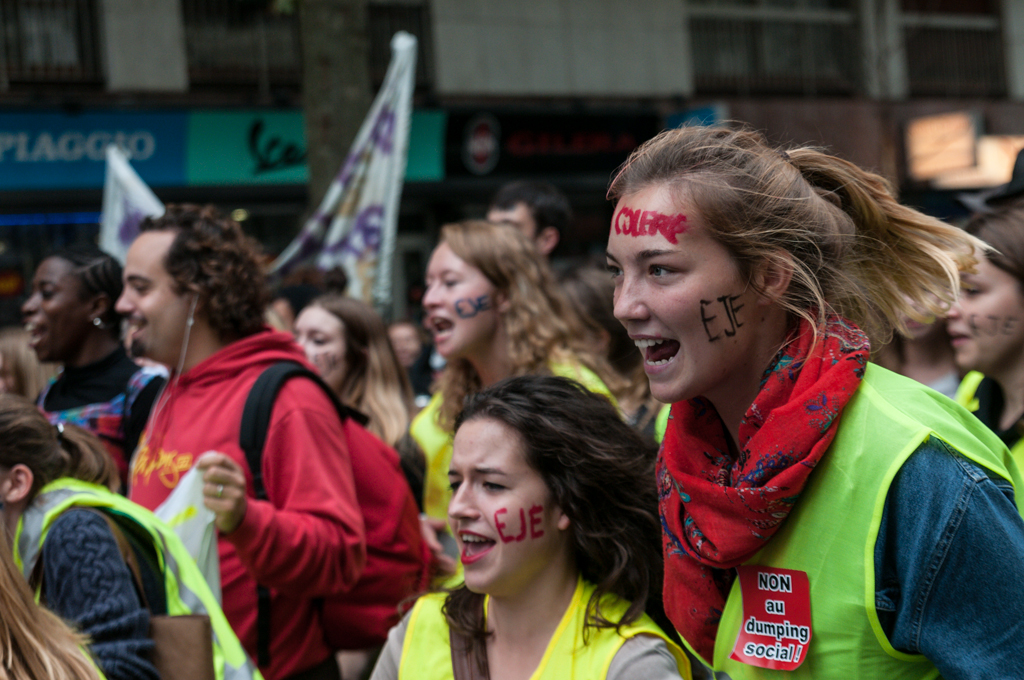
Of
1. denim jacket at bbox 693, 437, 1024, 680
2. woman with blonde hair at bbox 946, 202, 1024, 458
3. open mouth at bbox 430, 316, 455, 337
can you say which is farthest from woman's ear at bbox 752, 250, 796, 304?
open mouth at bbox 430, 316, 455, 337

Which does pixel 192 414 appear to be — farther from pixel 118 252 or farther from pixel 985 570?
pixel 118 252

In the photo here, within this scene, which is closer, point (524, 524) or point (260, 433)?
point (524, 524)

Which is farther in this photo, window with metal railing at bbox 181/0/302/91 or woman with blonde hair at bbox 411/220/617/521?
window with metal railing at bbox 181/0/302/91

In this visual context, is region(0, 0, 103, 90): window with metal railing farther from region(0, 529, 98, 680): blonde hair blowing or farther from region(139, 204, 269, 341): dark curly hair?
region(0, 529, 98, 680): blonde hair blowing

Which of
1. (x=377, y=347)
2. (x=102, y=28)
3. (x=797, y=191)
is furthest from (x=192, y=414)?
(x=102, y=28)

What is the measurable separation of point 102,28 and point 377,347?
759cm

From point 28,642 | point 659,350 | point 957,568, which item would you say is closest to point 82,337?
point 28,642

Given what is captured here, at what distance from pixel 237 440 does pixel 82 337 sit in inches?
56.6

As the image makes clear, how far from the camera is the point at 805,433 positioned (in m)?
1.52

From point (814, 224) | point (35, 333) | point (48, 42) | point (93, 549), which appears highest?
point (48, 42)

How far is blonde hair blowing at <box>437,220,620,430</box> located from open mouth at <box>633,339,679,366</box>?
1.66 metres

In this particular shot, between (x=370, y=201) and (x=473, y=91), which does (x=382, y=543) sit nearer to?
(x=370, y=201)

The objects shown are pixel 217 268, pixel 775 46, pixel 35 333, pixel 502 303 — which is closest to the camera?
pixel 217 268

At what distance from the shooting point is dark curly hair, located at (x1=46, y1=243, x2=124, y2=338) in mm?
4023
